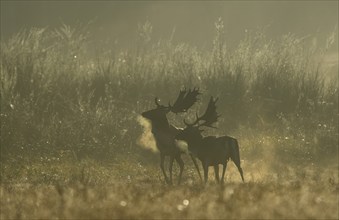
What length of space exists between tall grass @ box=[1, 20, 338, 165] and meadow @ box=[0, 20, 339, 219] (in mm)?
36

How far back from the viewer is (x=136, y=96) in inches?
844

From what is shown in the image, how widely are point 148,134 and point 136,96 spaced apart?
4901mm

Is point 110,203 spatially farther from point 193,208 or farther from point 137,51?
point 137,51

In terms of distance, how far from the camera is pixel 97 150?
57.0 feet

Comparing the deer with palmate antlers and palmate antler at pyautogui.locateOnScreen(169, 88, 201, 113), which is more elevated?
palmate antler at pyautogui.locateOnScreen(169, 88, 201, 113)

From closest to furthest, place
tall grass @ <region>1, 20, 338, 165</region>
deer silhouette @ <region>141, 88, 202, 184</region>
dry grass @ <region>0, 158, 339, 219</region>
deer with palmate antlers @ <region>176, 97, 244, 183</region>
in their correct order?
dry grass @ <region>0, 158, 339, 219</region> → deer with palmate antlers @ <region>176, 97, 244, 183</region> → deer silhouette @ <region>141, 88, 202, 184</region> → tall grass @ <region>1, 20, 338, 165</region>

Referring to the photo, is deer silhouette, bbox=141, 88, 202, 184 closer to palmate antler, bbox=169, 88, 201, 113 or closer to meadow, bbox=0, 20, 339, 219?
palmate antler, bbox=169, 88, 201, 113

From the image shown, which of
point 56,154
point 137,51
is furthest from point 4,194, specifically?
point 137,51

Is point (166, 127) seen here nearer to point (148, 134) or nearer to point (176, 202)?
point (176, 202)

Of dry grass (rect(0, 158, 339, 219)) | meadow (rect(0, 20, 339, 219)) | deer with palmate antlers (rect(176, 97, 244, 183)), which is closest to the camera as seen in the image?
dry grass (rect(0, 158, 339, 219))

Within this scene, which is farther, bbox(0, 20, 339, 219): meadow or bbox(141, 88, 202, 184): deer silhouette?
bbox(141, 88, 202, 184): deer silhouette

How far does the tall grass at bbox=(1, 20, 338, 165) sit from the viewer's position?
17.8 meters

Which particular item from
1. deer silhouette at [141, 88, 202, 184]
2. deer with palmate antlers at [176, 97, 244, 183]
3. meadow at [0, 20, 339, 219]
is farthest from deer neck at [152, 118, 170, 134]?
meadow at [0, 20, 339, 219]

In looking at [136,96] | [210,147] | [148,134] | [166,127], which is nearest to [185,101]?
[166,127]
